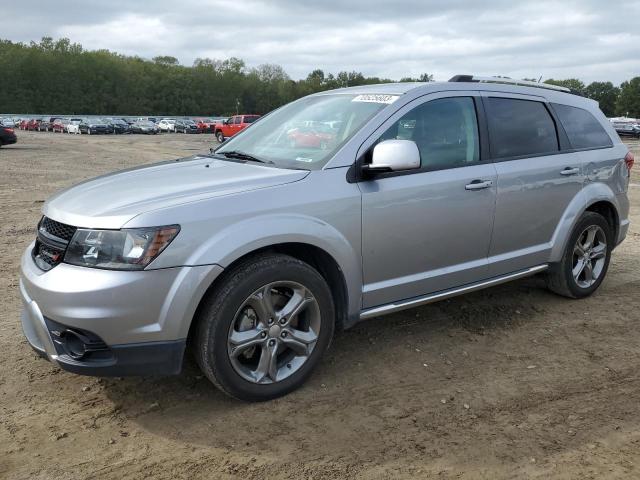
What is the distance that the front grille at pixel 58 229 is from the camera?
3.03 meters

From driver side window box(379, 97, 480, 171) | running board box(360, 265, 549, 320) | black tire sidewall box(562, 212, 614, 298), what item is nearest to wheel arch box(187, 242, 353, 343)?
running board box(360, 265, 549, 320)

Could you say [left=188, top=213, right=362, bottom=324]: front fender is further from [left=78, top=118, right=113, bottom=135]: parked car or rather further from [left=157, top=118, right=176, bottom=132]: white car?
[left=157, top=118, right=176, bottom=132]: white car

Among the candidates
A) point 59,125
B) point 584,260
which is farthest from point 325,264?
point 59,125

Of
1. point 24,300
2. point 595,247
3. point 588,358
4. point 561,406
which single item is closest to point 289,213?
point 24,300

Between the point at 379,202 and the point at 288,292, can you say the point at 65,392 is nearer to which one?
the point at 288,292

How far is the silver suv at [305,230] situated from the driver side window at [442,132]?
11mm

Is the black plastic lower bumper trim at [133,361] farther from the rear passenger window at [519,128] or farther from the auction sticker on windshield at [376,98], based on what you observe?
the rear passenger window at [519,128]

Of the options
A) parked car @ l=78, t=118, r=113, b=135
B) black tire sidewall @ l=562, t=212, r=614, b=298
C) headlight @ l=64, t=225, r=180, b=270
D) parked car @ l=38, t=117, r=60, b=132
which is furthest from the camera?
parked car @ l=38, t=117, r=60, b=132

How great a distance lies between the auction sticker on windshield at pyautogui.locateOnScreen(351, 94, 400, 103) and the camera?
153 inches

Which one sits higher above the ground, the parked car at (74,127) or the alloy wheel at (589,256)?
the parked car at (74,127)

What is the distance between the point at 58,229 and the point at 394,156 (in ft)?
6.23

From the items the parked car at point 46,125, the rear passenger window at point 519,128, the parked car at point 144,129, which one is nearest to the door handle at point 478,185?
the rear passenger window at point 519,128

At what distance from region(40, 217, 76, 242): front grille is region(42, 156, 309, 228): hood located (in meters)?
0.03

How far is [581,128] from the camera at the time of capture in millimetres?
4996
